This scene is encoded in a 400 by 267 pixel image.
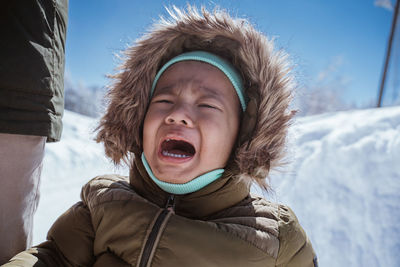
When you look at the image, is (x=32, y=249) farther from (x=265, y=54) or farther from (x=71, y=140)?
(x=71, y=140)

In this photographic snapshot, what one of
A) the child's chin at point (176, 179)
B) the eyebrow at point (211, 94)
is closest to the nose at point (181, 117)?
the eyebrow at point (211, 94)

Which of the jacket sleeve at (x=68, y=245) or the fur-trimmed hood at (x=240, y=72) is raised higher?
the fur-trimmed hood at (x=240, y=72)

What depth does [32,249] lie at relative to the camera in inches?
46.4

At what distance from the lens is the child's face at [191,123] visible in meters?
1.22

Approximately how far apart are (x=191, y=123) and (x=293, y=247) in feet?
2.20

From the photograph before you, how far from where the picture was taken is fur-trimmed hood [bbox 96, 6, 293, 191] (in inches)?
52.3

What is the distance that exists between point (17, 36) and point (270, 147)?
115cm

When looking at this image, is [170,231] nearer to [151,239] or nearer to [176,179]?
[151,239]

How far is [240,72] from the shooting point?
1.47m

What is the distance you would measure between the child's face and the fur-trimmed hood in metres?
0.11

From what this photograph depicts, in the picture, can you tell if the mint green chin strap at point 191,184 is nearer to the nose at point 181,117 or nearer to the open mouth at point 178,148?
the open mouth at point 178,148

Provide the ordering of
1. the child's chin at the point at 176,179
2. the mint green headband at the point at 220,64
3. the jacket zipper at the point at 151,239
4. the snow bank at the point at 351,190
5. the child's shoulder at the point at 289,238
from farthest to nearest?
the snow bank at the point at 351,190 → the mint green headband at the point at 220,64 → the child's chin at the point at 176,179 → the child's shoulder at the point at 289,238 → the jacket zipper at the point at 151,239

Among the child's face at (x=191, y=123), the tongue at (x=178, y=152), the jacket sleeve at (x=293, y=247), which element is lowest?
the jacket sleeve at (x=293, y=247)

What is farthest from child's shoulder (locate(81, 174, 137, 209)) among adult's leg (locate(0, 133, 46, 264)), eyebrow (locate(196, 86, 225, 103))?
eyebrow (locate(196, 86, 225, 103))
